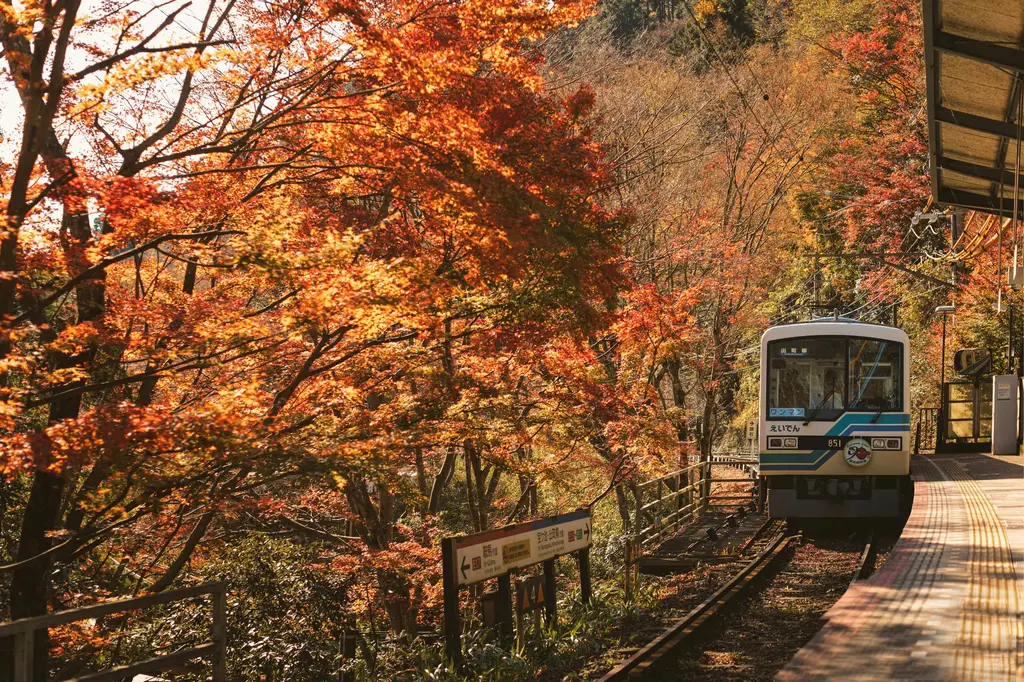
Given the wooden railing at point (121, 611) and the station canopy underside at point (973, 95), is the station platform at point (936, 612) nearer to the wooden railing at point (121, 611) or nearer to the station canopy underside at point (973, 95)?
the wooden railing at point (121, 611)

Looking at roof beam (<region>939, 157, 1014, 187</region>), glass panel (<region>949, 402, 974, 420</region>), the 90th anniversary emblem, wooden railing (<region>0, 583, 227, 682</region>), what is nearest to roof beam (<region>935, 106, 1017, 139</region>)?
roof beam (<region>939, 157, 1014, 187</region>)

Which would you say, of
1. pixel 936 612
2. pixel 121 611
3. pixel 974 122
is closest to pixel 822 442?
pixel 974 122

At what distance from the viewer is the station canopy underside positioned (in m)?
9.30

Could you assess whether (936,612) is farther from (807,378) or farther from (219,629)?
(807,378)

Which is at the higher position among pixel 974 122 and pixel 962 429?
pixel 974 122

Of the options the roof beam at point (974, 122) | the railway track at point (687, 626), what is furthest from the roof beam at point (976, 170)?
the railway track at point (687, 626)

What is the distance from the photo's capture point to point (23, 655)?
4.79 meters

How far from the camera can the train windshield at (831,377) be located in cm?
1366

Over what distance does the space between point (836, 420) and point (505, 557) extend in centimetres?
683

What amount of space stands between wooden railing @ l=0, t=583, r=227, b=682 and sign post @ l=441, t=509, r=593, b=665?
2.20 m

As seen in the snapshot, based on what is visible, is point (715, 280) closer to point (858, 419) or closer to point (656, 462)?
point (656, 462)

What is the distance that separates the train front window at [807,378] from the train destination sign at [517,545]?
460 cm

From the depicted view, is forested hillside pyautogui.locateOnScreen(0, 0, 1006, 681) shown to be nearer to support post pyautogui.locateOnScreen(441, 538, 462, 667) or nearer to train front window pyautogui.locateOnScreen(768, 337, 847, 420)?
support post pyautogui.locateOnScreen(441, 538, 462, 667)

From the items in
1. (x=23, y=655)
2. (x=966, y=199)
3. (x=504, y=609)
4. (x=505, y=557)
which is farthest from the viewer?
(x=966, y=199)
